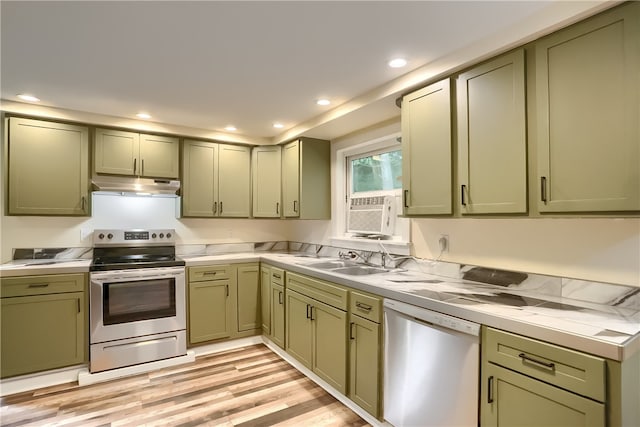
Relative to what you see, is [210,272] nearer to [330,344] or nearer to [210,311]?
[210,311]

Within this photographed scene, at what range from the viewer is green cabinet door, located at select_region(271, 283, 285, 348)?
3.31 m

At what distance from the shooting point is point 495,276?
2.16m

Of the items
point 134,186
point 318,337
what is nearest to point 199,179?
point 134,186

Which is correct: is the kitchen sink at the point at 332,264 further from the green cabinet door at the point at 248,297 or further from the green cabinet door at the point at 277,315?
the green cabinet door at the point at 248,297

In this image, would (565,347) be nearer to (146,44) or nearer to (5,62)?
(146,44)

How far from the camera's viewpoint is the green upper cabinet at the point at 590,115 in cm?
139

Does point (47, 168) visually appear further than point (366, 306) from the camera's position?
Yes

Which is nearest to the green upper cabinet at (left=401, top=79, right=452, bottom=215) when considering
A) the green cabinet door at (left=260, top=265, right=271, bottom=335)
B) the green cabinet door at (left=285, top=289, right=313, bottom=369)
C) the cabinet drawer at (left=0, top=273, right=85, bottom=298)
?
the green cabinet door at (left=285, top=289, right=313, bottom=369)

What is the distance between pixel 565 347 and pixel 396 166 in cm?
206

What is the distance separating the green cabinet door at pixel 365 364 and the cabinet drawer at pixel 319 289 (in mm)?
153

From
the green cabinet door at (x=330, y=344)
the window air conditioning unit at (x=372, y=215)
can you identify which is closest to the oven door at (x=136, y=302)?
the green cabinet door at (x=330, y=344)

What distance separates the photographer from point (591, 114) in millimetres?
1502

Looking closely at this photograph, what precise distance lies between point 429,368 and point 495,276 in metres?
0.76

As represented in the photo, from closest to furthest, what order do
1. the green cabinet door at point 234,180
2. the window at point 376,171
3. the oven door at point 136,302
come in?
the oven door at point 136,302
the window at point 376,171
the green cabinet door at point 234,180
